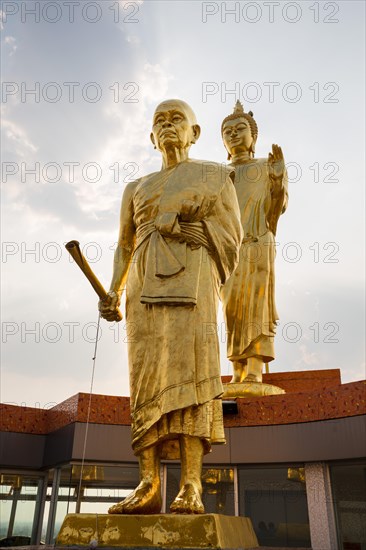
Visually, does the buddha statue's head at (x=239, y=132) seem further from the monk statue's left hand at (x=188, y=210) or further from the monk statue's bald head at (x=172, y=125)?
the monk statue's left hand at (x=188, y=210)

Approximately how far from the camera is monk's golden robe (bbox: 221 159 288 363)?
798 cm

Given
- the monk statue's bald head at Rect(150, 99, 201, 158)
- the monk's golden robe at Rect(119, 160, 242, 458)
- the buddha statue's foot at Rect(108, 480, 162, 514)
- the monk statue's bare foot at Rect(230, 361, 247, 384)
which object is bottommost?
the buddha statue's foot at Rect(108, 480, 162, 514)

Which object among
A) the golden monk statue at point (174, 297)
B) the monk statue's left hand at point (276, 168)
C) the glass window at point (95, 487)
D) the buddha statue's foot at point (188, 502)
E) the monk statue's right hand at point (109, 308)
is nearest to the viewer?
the buddha statue's foot at point (188, 502)

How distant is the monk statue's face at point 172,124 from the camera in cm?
378

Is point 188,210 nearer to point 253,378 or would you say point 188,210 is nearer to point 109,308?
point 109,308

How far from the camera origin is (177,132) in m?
3.79

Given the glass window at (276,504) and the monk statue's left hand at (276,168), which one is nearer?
the glass window at (276,504)

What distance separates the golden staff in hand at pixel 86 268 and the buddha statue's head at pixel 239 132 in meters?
6.29

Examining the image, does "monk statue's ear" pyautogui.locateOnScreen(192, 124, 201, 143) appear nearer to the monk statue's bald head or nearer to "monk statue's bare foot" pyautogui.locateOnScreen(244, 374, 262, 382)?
the monk statue's bald head

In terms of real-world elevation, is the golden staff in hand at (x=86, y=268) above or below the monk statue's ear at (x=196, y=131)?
below

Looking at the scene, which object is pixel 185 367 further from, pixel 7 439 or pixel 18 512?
pixel 18 512

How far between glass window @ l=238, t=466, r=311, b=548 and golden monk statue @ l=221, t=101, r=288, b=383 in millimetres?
1593

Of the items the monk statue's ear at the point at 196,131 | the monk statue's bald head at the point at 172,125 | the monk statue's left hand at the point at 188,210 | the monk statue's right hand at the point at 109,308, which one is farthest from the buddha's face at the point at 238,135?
the monk statue's right hand at the point at 109,308

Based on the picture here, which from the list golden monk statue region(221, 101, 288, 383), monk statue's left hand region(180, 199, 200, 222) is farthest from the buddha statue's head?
monk statue's left hand region(180, 199, 200, 222)
